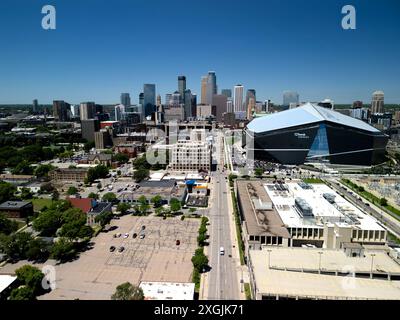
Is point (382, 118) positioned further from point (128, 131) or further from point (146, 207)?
point (146, 207)

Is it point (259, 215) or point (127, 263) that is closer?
point (127, 263)

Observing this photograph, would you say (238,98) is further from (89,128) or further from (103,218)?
(103,218)

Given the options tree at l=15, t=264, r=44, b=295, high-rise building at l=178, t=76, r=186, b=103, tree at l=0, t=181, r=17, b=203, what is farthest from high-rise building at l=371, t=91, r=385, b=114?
tree at l=15, t=264, r=44, b=295

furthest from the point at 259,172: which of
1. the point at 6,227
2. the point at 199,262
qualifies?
the point at 6,227

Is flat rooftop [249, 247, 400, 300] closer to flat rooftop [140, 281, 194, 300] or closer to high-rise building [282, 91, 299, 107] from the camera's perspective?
flat rooftop [140, 281, 194, 300]

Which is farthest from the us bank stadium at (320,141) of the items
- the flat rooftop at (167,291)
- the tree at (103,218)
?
the flat rooftop at (167,291)

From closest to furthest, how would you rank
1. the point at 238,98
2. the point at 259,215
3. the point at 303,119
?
the point at 259,215, the point at 303,119, the point at 238,98

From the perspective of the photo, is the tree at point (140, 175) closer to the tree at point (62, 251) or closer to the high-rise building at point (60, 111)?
the tree at point (62, 251)
